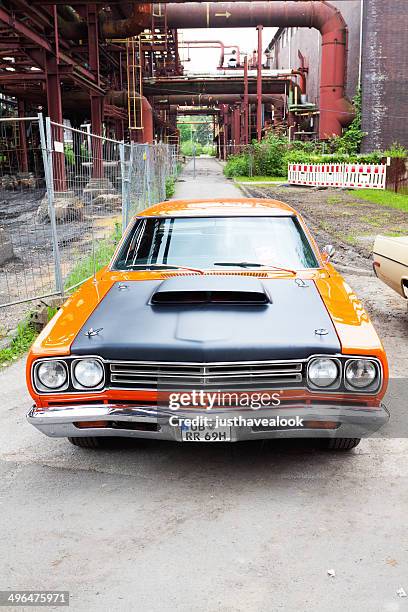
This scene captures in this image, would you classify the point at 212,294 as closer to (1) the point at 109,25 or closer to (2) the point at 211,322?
(2) the point at 211,322

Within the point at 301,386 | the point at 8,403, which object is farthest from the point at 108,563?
the point at 8,403

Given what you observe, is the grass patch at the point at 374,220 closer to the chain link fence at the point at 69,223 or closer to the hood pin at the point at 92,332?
the chain link fence at the point at 69,223

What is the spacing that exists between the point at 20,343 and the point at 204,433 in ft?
11.3

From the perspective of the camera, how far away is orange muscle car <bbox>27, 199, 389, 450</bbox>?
3307mm

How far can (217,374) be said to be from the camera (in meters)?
3.30

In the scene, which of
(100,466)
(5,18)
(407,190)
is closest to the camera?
(100,466)

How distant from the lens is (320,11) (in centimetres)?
2967

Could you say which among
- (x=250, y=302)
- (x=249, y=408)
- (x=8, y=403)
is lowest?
(x=8, y=403)

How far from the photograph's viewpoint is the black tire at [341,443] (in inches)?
148

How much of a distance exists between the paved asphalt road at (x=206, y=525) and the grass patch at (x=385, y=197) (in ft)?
48.6

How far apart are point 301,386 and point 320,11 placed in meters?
30.3

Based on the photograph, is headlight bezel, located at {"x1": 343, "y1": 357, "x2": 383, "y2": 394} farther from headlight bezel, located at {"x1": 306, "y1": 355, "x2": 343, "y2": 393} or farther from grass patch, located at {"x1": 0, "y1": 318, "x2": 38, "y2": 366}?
grass patch, located at {"x1": 0, "y1": 318, "x2": 38, "y2": 366}

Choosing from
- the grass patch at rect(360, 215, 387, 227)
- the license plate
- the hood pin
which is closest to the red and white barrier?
the grass patch at rect(360, 215, 387, 227)

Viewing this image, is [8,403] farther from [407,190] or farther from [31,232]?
[407,190]
